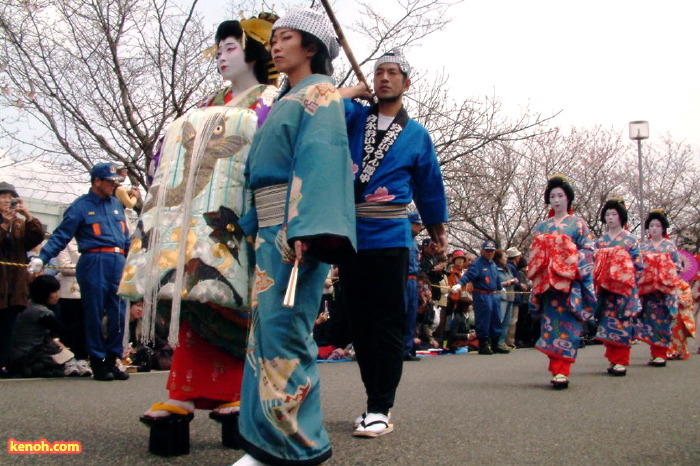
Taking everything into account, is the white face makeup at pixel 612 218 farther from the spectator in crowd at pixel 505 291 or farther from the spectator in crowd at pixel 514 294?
the spectator in crowd at pixel 514 294

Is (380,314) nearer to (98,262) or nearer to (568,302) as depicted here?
(568,302)

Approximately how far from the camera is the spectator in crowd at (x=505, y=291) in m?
12.2

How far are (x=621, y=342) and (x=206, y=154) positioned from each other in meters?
5.71

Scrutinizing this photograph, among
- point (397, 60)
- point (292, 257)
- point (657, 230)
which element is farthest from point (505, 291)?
point (292, 257)

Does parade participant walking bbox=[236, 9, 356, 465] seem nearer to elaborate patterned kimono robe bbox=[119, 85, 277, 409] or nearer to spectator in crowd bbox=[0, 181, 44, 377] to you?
elaborate patterned kimono robe bbox=[119, 85, 277, 409]

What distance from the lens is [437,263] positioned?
38.2 ft

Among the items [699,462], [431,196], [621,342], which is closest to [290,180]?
[431,196]

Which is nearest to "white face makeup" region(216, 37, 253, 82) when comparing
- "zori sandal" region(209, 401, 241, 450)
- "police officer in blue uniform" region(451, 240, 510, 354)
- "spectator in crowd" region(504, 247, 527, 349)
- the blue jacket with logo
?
"zori sandal" region(209, 401, 241, 450)

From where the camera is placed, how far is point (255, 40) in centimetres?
350

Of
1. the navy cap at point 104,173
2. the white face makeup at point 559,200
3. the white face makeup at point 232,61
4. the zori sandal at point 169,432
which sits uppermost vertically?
the white face makeup at point 232,61

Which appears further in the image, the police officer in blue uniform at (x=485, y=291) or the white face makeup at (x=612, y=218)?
the police officer in blue uniform at (x=485, y=291)

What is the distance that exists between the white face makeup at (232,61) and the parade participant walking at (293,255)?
2.23 feet

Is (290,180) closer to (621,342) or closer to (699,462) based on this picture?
(699,462)

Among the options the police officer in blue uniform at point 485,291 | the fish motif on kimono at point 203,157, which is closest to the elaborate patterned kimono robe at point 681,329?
the police officer in blue uniform at point 485,291
